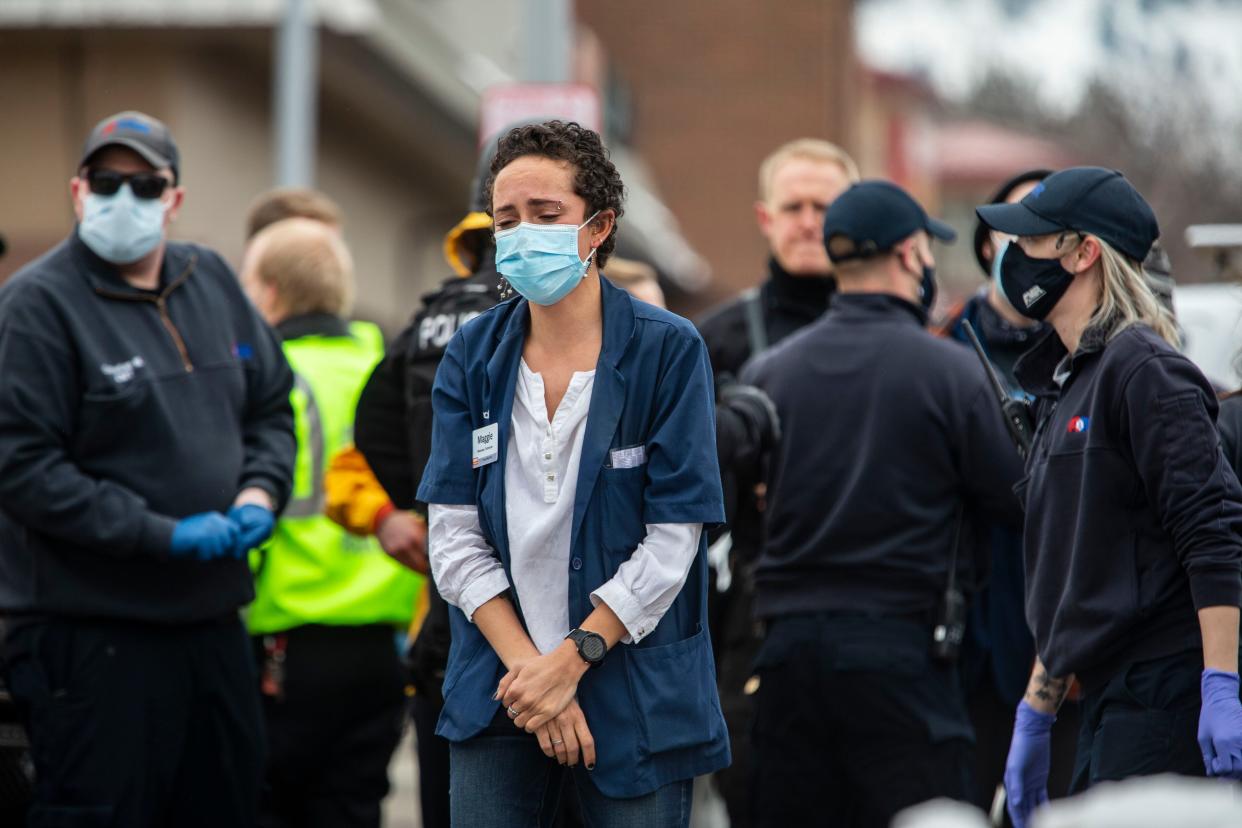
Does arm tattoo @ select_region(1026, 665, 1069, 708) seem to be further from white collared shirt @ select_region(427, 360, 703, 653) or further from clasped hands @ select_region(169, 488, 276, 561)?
clasped hands @ select_region(169, 488, 276, 561)

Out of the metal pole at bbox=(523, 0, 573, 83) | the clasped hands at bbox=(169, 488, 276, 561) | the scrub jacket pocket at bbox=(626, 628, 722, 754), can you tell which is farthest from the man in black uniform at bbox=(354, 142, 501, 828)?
the metal pole at bbox=(523, 0, 573, 83)

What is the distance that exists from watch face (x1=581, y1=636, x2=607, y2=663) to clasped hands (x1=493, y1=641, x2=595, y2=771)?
0.08 ft

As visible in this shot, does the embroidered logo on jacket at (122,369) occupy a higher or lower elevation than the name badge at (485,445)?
higher

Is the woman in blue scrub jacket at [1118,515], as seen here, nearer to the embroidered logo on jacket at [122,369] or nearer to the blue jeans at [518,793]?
the blue jeans at [518,793]

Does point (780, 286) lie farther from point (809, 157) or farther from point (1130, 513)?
point (1130, 513)

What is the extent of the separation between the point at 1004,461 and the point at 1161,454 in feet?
4.19

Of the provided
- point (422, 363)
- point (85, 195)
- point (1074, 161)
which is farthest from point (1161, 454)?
point (1074, 161)

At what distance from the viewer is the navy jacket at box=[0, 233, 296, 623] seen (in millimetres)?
5262

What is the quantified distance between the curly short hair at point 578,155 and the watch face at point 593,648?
0.92 meters

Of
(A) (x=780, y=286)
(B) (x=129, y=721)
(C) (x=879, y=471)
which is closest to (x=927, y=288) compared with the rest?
(C) (x=879, y=471)

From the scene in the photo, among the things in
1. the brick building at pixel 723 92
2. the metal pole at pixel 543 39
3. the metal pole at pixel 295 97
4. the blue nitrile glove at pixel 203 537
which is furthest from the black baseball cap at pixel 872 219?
the brick building at pixel 723 92

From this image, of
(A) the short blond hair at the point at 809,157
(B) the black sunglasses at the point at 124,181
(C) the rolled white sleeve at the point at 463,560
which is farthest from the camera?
(A) the short blond hair at the point at 809,157

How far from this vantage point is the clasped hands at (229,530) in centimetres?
535

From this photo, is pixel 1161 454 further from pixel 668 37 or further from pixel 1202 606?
pixel 668 37
